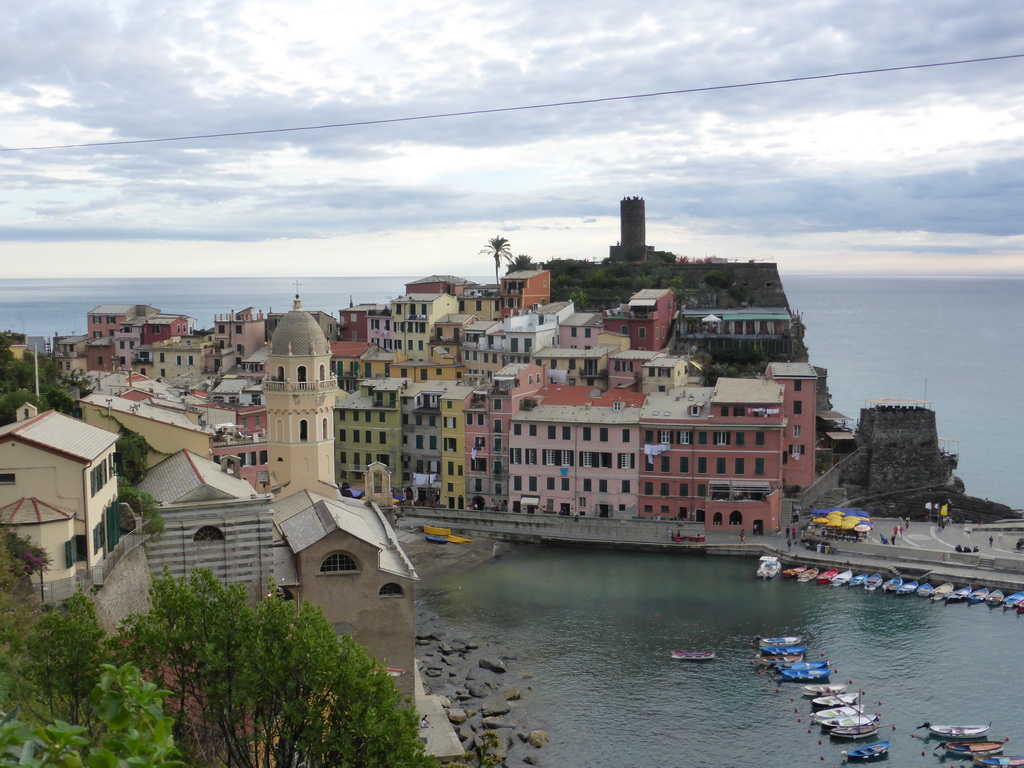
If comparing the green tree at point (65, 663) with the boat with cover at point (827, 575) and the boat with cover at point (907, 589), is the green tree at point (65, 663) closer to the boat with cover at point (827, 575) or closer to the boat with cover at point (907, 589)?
the boat with cover at point (827, 575)

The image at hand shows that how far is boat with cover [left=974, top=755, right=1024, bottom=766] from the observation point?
94.9 feet

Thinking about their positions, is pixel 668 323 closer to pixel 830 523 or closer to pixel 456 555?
pixel 830 523

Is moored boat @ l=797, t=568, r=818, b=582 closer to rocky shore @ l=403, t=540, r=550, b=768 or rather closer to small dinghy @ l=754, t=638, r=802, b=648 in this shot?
small dinghy @ l=754, t=638, r=802, b=648

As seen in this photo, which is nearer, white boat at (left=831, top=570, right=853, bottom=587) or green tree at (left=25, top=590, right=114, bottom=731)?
green tree at (left=25, top=590, right=114, bottom=731)

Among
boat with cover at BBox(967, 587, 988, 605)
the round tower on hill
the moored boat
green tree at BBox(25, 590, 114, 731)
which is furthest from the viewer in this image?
the round tower on hill

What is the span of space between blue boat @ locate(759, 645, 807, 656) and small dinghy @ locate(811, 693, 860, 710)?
3945 mm

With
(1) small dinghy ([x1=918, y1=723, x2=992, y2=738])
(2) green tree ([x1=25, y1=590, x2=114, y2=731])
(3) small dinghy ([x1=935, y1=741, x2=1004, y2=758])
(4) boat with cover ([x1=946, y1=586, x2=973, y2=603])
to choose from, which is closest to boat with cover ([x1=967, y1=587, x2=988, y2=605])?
(4) boat with cover ([x1=946, y1=586, x2=973, y2=603])

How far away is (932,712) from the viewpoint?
32.6 meters

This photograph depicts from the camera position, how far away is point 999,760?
29.0 metres

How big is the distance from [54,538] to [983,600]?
38.1 m

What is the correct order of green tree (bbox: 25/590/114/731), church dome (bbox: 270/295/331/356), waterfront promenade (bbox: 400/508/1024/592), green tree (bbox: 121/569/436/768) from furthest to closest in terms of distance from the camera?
waterfront promenade (bbox: 400/508/1024/592) < church dome (bbox: 270/295/331/356) < green tree (bbox: 121/569/436/768) < green tree (bbox: 25/590/114/731)

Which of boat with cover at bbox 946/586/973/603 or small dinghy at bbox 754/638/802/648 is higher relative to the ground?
boat with cover at bbox 946/586/973/603

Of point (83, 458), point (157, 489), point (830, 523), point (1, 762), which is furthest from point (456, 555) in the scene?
point (1, 762)

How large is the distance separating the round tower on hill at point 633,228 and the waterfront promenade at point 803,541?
4303 cm
